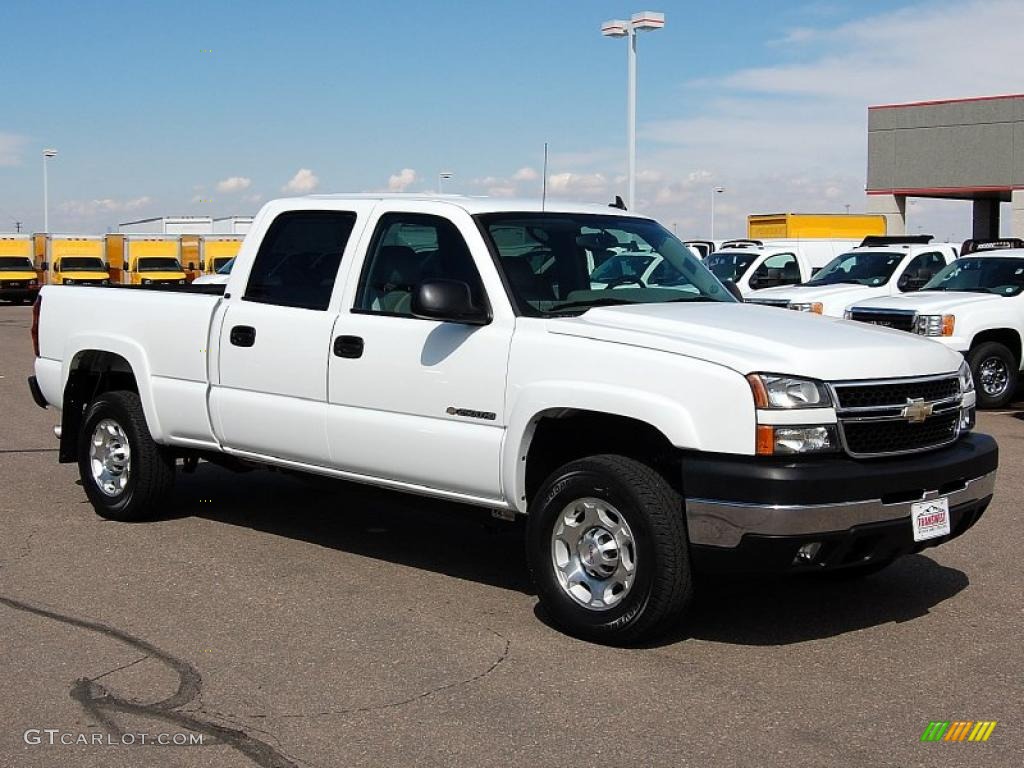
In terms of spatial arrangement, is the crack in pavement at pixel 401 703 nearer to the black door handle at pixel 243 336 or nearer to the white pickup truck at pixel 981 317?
the black door handle at pixel 243 336

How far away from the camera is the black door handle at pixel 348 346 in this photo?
669cm

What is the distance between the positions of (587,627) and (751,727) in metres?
1.13

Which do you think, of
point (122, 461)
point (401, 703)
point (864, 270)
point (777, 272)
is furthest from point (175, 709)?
point (777, 272)

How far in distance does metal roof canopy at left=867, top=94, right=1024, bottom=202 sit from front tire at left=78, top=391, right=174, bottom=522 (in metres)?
39.7

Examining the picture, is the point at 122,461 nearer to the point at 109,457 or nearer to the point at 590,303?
the point at 109,457

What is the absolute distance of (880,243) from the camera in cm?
2267

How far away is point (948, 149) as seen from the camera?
4441 centimetres

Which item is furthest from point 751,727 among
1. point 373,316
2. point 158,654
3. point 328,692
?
point 373,316

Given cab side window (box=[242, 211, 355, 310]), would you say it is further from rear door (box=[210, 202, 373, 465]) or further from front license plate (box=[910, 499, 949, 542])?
front license plate (box=[910, 499, 949, 542])

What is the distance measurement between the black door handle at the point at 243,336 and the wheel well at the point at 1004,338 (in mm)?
9986

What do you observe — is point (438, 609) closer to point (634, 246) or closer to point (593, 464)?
point (593, 464)

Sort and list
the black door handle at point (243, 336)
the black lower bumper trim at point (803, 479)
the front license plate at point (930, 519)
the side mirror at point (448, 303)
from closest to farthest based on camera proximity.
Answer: the black lower bumper trim at point (803, 479) → the front license plate at point (930, 519) → the side mirror at point (448, 303) → the black door handle at point (243, 336)

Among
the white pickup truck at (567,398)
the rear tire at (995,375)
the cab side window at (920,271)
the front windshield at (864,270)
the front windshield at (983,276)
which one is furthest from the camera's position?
the front windshield at (864,270)

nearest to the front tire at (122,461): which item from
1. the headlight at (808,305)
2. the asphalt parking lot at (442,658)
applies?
the asphalt parking lot at (442,658)
